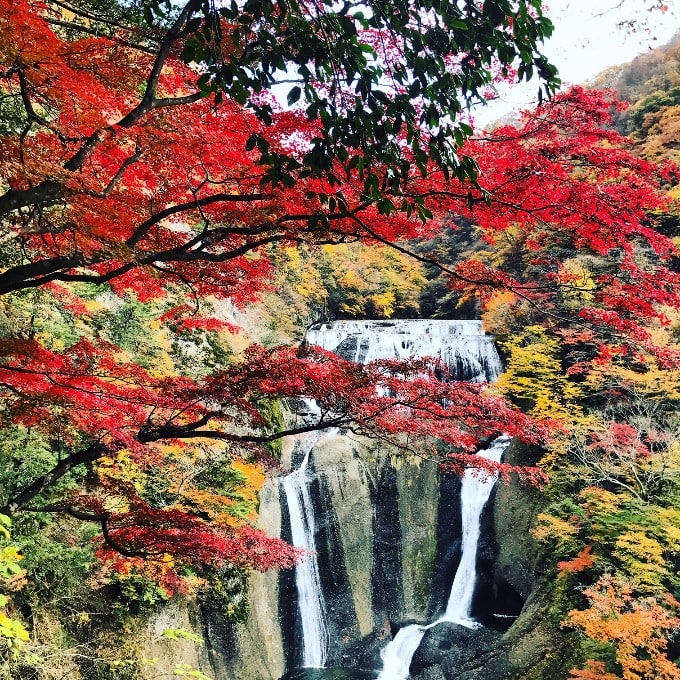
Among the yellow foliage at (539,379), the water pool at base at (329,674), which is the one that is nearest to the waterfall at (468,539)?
the yellow foliage at (539,379)

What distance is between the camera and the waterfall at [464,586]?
10.3 meters

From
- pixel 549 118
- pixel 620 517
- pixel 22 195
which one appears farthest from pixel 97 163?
pixel 620 517

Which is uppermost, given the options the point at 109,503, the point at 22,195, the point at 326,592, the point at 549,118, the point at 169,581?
the point at 549,118

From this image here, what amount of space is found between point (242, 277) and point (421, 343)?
11207 millimetres

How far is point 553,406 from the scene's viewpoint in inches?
445

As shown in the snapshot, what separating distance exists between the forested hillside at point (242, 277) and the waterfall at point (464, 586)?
2003 millimetres

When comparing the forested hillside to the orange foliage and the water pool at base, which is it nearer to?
the orange foliage

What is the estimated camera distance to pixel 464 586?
11844 mm

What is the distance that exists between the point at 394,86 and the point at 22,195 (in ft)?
7.51

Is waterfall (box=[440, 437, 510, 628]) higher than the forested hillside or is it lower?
lower

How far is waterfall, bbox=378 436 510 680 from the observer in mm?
10281

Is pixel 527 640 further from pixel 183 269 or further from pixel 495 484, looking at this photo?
pixel 183 269

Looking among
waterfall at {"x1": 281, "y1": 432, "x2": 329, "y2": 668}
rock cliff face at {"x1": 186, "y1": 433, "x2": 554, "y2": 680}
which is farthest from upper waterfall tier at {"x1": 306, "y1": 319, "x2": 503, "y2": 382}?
waterfall at {"x1": 281, "y1": 432, "x2": 329, "y2": 668}

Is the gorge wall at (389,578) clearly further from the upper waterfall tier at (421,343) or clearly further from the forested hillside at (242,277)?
the forested hillside at (242,277)
